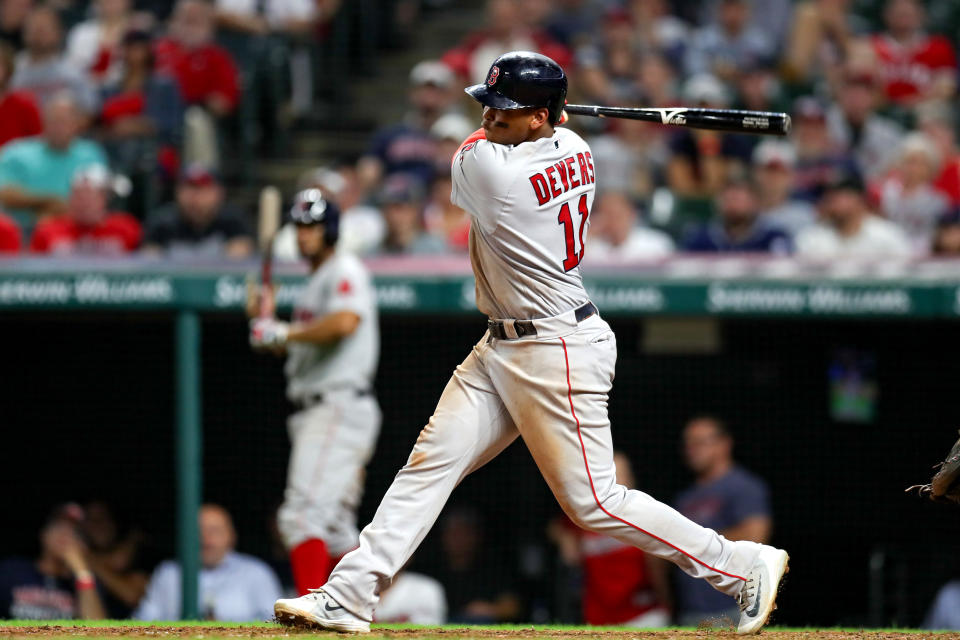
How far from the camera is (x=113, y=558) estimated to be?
797 centimetres

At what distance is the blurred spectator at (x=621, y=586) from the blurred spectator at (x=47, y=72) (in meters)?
4.90

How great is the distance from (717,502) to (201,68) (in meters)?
4.77

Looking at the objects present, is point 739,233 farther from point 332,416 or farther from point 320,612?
point 320,612

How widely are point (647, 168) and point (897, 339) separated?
7.23 ft

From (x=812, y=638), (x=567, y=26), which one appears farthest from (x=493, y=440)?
(x=567, y=26)

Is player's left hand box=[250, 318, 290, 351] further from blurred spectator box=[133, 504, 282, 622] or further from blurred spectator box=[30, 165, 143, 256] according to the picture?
blurred spectator box=[30, 165, 143, 256]

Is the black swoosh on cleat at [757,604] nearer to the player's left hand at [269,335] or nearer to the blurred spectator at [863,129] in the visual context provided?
the player's left hand at [269,335]

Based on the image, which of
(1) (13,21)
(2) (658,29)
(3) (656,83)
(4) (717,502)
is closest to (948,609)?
(4) (717,502)

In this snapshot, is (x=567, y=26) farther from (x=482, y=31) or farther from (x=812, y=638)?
(x=812, y=638)

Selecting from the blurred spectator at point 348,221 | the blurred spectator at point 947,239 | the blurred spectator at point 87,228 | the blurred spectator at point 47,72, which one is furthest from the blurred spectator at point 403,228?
the blurred spectator at point 47,72

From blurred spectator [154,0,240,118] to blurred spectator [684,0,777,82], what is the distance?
3142mm

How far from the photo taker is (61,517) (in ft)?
25.3

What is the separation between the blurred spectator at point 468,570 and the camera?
26.1ft

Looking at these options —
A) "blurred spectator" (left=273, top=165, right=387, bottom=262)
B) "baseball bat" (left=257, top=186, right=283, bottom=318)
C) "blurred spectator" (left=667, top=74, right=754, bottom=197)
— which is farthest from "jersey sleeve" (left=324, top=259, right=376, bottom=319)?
"blurred spectator" (left=667, top=74, right=754, bottom=197)
